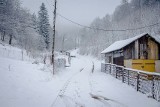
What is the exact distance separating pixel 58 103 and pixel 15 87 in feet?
8.52

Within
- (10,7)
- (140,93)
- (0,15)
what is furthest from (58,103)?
(10,7)

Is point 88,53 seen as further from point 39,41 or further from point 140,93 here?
point 140,93

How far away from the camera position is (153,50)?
22.3 metres

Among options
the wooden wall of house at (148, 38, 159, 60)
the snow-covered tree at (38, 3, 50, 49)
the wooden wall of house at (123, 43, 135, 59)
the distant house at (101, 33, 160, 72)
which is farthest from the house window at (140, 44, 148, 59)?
the snow-covered tree at (38, 3, 50, 49)

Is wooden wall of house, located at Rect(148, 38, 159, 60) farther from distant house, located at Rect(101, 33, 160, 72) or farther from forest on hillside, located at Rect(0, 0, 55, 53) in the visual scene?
forest on hillside, located at Rect(0, 0, 55, 53)

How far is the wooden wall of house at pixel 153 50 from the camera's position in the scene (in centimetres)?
2214

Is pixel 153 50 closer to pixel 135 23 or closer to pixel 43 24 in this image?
pixel 43 24

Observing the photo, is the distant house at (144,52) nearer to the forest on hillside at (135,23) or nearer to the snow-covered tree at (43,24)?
the forest on hillside at (135,23)

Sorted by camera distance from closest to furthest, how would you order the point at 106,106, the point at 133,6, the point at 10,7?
the point at 106,106, the point at 10,7, the point at 133,6

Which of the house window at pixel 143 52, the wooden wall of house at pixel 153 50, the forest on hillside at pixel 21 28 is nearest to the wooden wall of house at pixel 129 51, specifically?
the house window at pixel 143 52

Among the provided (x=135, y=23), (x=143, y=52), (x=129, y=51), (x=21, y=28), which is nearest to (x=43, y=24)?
(x=21, y=28)

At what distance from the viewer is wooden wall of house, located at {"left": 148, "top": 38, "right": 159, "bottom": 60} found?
872 inches

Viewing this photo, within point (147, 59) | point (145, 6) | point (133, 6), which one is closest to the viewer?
point (147, 59)

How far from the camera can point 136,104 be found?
8.23 metres
